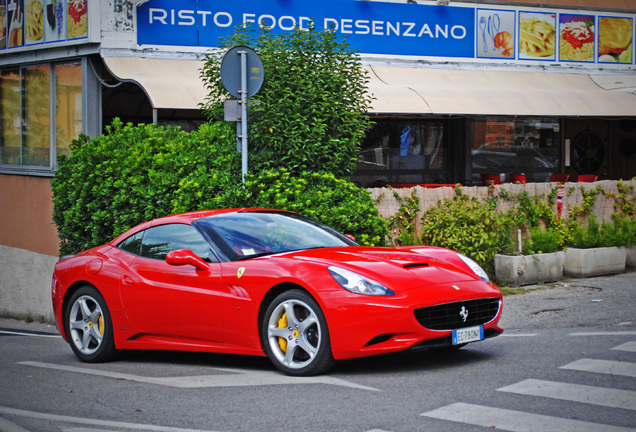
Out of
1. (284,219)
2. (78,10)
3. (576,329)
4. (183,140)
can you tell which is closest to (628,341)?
(576,329)

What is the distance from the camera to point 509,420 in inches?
205

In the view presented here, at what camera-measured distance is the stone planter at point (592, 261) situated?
1268 cm

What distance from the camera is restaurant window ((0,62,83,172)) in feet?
53.2

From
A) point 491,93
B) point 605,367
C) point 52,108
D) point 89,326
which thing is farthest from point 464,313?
point 52,108

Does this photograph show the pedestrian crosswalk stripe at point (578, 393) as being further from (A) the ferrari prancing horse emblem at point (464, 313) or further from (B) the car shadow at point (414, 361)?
(B) the car shadow at point (414, 361)

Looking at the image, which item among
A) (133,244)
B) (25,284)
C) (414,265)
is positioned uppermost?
(133,244)

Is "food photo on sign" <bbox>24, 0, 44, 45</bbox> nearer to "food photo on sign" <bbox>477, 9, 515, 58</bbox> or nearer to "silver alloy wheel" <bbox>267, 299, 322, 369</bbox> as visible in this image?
"food photo on sign" <bbox>477, 9, 515, 58</bbox>

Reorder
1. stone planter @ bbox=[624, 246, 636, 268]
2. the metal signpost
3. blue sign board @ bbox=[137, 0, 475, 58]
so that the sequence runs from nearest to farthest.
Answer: the metal signpost → stone planter @ bbox=[624, 246, 636, 268] → blue sign board @ bbox=[137, 0, 475, 58]

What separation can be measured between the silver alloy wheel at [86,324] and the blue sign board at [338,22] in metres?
8.13

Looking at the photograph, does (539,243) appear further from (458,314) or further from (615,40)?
(615,40)

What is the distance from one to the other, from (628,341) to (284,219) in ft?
10.5

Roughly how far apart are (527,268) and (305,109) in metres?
3.67

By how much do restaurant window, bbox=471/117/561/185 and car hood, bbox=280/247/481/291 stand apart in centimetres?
1239

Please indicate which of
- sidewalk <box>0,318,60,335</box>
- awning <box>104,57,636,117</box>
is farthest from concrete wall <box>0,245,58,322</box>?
awning <box>104,57,636,117</box>
